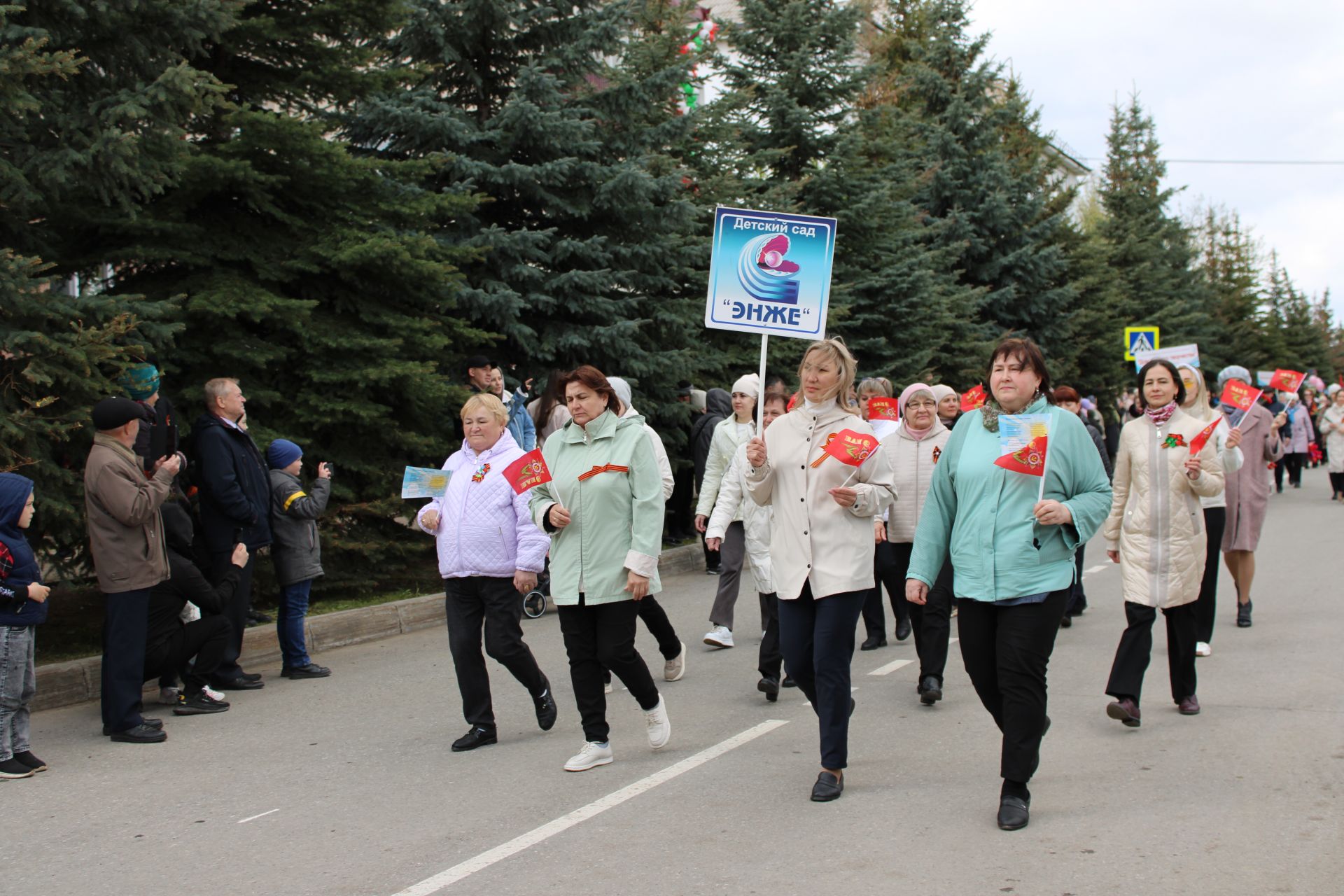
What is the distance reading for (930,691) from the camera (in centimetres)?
721

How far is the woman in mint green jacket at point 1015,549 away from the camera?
4973mm

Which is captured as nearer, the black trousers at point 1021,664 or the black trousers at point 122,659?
the black trousers at point 1021,664

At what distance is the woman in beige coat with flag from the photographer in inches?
263

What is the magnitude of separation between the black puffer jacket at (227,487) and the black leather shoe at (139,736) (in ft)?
4.72

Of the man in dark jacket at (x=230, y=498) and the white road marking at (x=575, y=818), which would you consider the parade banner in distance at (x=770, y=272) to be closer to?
the white road marking at (x=575, y=818)

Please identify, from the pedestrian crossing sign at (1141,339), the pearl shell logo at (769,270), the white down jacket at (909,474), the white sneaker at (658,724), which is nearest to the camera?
the white sneaker at (658,724)

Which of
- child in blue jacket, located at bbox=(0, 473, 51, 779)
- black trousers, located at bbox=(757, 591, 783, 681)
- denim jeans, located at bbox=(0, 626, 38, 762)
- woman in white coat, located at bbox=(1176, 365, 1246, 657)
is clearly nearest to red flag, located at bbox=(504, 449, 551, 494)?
black trousers, located at bbox=(757, 591, 783, 681)

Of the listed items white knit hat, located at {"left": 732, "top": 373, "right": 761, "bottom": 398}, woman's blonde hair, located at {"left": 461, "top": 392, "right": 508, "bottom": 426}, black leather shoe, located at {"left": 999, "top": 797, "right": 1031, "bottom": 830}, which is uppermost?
white knit hat, located at {"left": 732, "top": 373, "right": 761, "bottom": 398}

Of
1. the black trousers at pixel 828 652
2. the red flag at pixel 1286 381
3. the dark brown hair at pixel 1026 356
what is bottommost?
the black trousers at pixel 828 652

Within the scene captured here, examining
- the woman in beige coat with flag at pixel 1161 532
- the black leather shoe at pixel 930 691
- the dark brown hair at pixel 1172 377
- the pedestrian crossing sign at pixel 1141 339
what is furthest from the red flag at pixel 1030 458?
the pedestrian crossing sign at pixel 1141 339

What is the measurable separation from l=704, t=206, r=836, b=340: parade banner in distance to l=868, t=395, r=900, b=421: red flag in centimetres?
177

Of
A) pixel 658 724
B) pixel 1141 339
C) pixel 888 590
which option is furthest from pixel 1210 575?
pixel 1141 339

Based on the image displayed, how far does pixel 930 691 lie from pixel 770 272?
103 inches

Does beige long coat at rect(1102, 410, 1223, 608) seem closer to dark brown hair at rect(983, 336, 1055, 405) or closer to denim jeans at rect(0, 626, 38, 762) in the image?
dark brown hair at rect(983, 336, 1055, 405)
